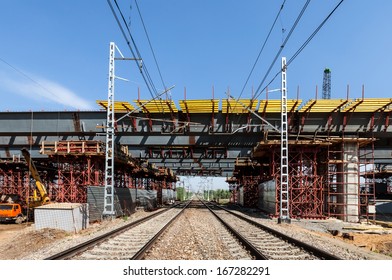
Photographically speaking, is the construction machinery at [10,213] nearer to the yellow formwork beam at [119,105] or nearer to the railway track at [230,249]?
the yellow formwork beam at [119,105]

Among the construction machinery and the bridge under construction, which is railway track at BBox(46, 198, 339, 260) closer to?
the bridge under construction

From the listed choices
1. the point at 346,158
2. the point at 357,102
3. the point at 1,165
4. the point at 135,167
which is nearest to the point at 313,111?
the point at 357,102

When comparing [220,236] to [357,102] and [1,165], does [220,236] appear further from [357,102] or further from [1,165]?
[1,165]

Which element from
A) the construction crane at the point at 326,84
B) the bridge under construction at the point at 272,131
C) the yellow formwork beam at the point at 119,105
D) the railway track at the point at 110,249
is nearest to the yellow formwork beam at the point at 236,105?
the bridge under construction at the point at 272,131

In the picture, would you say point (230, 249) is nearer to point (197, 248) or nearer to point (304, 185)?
point (197, 248)

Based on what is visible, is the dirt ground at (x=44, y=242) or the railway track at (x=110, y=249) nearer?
the railway track at (x=110, y=249)

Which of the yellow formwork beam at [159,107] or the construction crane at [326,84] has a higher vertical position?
the construction crane at [326,84]

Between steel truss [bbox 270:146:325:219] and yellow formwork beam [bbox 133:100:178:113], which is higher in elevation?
yellow formwork beam [bbox 133:100:178:113]

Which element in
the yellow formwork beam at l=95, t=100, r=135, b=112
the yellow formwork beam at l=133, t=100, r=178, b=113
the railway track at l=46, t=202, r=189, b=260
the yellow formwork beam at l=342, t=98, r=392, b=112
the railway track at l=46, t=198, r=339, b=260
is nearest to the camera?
the railway track at l=46, t=202, r=189, b=260

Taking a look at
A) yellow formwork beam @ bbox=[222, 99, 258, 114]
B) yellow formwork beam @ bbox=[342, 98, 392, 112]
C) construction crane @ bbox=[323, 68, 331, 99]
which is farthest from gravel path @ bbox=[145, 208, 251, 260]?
construction crane @ bbox=[323, 68, 331, 99]

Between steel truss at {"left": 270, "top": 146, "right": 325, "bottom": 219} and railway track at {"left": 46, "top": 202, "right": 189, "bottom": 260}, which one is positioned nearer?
railway track at {"left": 46, "top": 202, "right": 189, "bottom": 260}

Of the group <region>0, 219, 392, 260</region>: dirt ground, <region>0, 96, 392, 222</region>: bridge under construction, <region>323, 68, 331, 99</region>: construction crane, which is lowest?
<region>0, 219, 392, 260</region>: dirt ground

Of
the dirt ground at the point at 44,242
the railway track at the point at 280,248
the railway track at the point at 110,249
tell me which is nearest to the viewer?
the railway track at the point at 110,249
